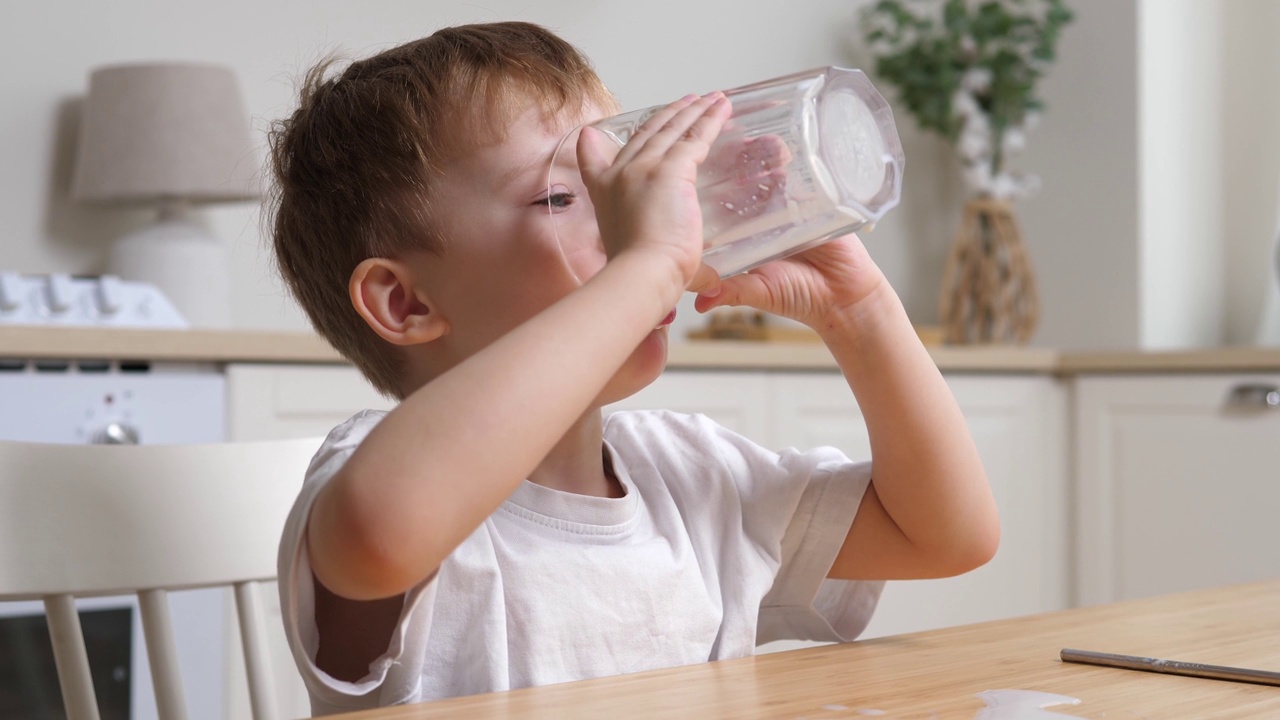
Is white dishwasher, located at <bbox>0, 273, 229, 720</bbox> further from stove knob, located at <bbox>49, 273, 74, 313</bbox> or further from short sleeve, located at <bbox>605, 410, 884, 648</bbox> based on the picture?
short sleeve, located at <bbox>605, 410, 884, 648</bbox>

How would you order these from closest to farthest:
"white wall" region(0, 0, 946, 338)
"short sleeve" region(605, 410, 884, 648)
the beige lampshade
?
1. "short sleeve" region(605, 410, 884, 648)
2. the beige lampshade
3. "white wall" region(0, 0, 946, 338)

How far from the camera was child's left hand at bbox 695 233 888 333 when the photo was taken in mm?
794

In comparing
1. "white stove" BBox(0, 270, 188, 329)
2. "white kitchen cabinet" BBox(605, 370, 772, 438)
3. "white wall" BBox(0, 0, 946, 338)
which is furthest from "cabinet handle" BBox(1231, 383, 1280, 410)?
"white stove" BBox(0, 270, 188, 329)

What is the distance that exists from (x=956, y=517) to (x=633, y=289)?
35 cm

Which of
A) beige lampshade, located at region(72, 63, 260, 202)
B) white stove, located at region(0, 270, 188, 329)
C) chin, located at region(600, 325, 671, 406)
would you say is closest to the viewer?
chin, located at region(600, 325, 671, 406)

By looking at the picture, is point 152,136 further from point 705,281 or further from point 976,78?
point 976,78

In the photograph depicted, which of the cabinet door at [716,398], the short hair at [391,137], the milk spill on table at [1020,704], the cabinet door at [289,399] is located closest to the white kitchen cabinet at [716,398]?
the cabinet door at [716,398]

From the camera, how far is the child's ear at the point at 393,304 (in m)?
0.82

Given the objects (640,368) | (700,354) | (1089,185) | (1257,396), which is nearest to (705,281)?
(640,368)

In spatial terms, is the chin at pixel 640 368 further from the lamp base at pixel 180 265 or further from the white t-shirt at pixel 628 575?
the lamp base at pixel 180 265

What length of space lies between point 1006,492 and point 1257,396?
46cm

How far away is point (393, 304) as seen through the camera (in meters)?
0.84

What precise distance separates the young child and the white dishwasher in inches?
24.1

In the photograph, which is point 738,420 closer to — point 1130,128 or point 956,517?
point 956,517
